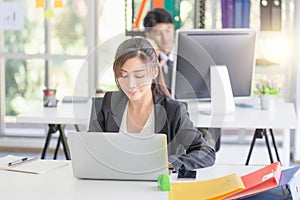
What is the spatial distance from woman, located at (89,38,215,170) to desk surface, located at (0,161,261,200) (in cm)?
17

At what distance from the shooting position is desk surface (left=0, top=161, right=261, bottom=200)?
2.12 metres

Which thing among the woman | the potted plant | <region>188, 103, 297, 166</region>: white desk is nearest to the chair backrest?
the woman

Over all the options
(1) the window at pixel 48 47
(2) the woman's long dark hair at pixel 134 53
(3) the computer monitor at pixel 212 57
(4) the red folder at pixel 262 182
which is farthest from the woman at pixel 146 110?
(1) the window at pixel 48 47

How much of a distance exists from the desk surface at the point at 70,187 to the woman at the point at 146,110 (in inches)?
6.7

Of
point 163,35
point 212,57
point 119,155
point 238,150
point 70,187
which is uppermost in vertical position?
point 163,35

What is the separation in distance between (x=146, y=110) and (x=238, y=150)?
9.69 feet

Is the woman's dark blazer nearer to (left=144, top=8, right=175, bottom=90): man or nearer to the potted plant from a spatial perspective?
(left=144, top=8, right=175, bottom=90): man

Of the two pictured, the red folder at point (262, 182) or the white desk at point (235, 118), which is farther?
the white desk at point (235, 118)

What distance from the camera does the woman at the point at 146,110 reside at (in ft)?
7.92

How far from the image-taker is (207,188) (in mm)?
2143

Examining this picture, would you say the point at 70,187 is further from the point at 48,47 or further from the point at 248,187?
the point at 48,47

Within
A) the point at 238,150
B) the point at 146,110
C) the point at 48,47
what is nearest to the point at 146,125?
the point at 146,110

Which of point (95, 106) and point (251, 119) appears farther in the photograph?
point (251, 119)

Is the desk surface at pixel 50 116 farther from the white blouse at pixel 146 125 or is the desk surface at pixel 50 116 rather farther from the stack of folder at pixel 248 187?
the stack of folder at pixel 248 187
